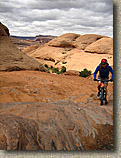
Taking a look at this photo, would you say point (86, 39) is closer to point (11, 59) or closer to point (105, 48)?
point (105, 48)

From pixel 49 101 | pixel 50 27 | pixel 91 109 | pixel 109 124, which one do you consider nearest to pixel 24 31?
pixel 50 27

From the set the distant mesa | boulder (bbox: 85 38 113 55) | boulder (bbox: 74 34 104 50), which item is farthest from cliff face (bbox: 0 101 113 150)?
boulder (bbox: 74 34 104 50)

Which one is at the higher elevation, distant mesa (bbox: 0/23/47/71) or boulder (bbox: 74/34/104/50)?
boulder (bbox: 74/34/104/50)

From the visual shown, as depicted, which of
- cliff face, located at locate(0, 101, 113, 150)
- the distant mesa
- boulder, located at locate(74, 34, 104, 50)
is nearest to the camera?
cliff face, located at locate(0, 101, 113, 150)

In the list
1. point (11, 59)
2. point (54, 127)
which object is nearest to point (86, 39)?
point (11, 59)

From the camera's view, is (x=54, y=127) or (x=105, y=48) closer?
(x=54, y=127)

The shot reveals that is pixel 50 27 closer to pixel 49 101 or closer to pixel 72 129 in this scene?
pixel 49 101

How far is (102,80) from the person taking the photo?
12.4ft

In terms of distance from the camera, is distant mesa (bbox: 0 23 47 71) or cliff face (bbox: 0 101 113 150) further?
distant mesa (bbox: 0 23 47 71)

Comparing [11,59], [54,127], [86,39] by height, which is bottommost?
[54,127]

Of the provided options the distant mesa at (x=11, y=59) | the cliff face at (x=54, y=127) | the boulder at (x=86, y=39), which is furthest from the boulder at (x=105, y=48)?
the distant mesa at (x=11, y=59)

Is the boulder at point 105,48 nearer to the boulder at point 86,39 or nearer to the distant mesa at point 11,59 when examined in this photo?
the boulder at point 86,39

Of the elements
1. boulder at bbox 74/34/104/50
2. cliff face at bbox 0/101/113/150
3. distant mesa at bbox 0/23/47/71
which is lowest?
cliff face at bbox 0/101/113/150

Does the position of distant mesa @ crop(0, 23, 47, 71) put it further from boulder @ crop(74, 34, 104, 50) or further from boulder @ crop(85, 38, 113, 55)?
boulder @ crop(85, 38, 113, 55)
